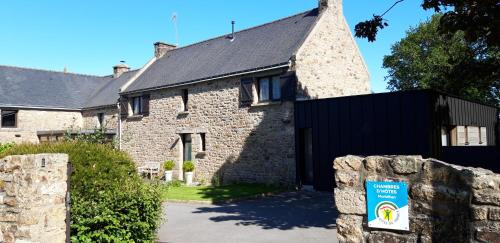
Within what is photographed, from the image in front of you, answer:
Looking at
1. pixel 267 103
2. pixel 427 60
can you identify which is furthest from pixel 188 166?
pixel 427 60

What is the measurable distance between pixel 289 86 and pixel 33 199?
11.6 meters

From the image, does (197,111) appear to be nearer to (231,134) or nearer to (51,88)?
(231,134)

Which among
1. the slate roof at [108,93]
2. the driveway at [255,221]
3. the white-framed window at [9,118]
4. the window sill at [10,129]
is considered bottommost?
the driveway at [255,221]

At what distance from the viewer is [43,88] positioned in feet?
98.1

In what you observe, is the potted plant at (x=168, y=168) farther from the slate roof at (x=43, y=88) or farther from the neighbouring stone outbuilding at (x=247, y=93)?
the slate roof at (x=43, y=88)

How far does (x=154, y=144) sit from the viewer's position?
898 inches

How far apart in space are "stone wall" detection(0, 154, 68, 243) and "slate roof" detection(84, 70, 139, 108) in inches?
821

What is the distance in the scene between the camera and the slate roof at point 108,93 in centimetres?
2759

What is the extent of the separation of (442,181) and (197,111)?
16.8 meters

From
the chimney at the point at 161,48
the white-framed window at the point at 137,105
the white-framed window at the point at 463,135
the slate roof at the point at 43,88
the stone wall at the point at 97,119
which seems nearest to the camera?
the white-framed window at the point at 463,135

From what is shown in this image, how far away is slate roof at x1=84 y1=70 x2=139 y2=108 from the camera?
27.6 m

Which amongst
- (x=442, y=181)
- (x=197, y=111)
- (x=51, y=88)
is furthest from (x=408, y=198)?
(x=51, y=88)

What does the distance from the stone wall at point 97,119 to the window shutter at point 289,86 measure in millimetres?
13509

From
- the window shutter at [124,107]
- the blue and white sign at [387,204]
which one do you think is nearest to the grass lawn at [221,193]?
the blue and white sign at [387,204]
